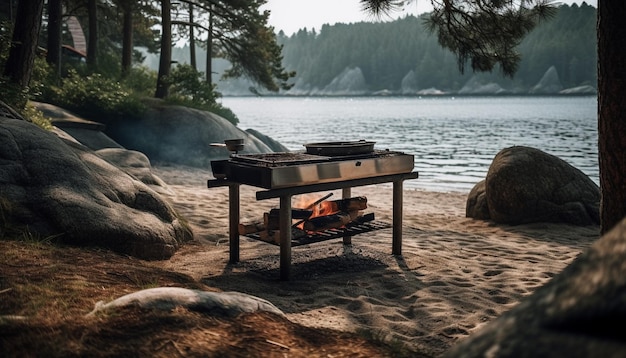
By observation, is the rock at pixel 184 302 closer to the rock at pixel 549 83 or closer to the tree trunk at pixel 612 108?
the tree trunk at pixel 612 108

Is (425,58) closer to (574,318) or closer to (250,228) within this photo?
(250,228)

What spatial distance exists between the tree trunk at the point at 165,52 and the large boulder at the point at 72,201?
52.1 ft

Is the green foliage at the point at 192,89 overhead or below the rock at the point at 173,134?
overhead

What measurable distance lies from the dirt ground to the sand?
0.71m

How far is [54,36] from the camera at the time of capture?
870 inches

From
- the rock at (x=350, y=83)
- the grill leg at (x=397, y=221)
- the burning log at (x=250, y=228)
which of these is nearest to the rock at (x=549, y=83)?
the rock at (x=350, y=83)

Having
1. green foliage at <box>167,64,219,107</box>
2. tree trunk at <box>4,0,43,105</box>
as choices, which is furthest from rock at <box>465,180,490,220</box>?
green foliage at <box>167,64,219,107</box>

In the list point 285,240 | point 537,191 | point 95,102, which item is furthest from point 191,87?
point 285,240

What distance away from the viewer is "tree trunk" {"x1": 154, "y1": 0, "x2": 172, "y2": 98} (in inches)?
901

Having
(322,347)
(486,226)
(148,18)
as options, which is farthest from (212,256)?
(148,18)

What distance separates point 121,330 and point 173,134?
1652 cm

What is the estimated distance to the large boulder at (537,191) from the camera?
10805 mm

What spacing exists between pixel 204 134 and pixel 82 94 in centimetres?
393

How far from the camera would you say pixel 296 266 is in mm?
7363
